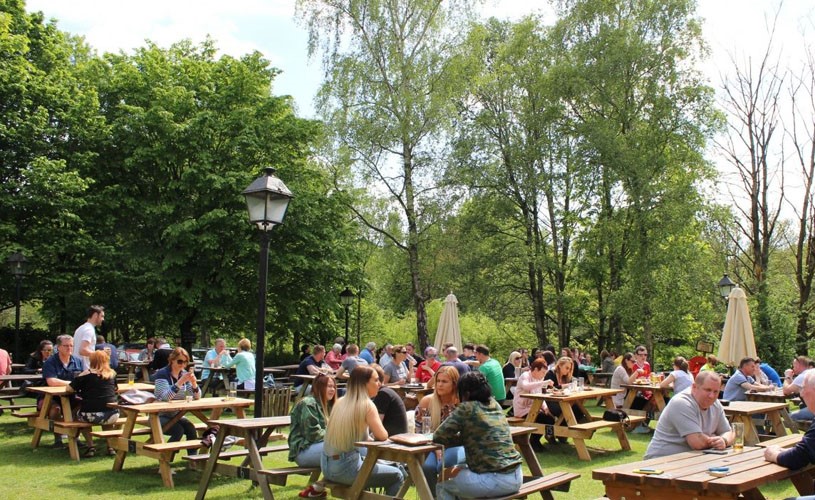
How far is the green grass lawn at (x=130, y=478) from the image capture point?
7.60m

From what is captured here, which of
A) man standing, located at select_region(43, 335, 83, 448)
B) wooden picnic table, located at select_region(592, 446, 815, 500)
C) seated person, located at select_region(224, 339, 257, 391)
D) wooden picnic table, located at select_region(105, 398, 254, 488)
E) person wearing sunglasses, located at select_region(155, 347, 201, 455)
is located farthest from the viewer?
seated person, located at select_region(224, 339, 257, 391)

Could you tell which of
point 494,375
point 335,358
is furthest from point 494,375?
point 335,358

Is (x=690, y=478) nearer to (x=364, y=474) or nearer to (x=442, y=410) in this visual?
(x=364, y=474)

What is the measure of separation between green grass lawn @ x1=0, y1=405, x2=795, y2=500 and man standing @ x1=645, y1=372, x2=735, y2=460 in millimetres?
1818

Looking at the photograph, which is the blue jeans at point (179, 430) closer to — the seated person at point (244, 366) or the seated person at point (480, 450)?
the seated person at point (480, 450)

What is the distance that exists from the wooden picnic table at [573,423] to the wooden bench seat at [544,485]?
11.3 ft

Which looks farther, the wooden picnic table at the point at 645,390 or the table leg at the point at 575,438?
the wooden picnic table at the point at 645,390

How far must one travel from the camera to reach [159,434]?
27.5 feet

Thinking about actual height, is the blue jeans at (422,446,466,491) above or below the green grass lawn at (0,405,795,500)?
above

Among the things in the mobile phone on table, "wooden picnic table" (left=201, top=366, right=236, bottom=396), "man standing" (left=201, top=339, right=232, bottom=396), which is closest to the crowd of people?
the mobile phone on table

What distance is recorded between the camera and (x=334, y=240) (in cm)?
2412

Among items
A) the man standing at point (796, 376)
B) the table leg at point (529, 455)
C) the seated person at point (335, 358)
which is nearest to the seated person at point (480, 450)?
the table leg at point (529, 455)

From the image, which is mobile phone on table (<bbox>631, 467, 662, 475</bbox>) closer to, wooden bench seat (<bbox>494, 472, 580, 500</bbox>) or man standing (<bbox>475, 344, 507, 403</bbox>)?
wooden bench seat (<bbox>494, 472, 580, 500</bbox>)

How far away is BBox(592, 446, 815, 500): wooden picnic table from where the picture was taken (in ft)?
14.8
